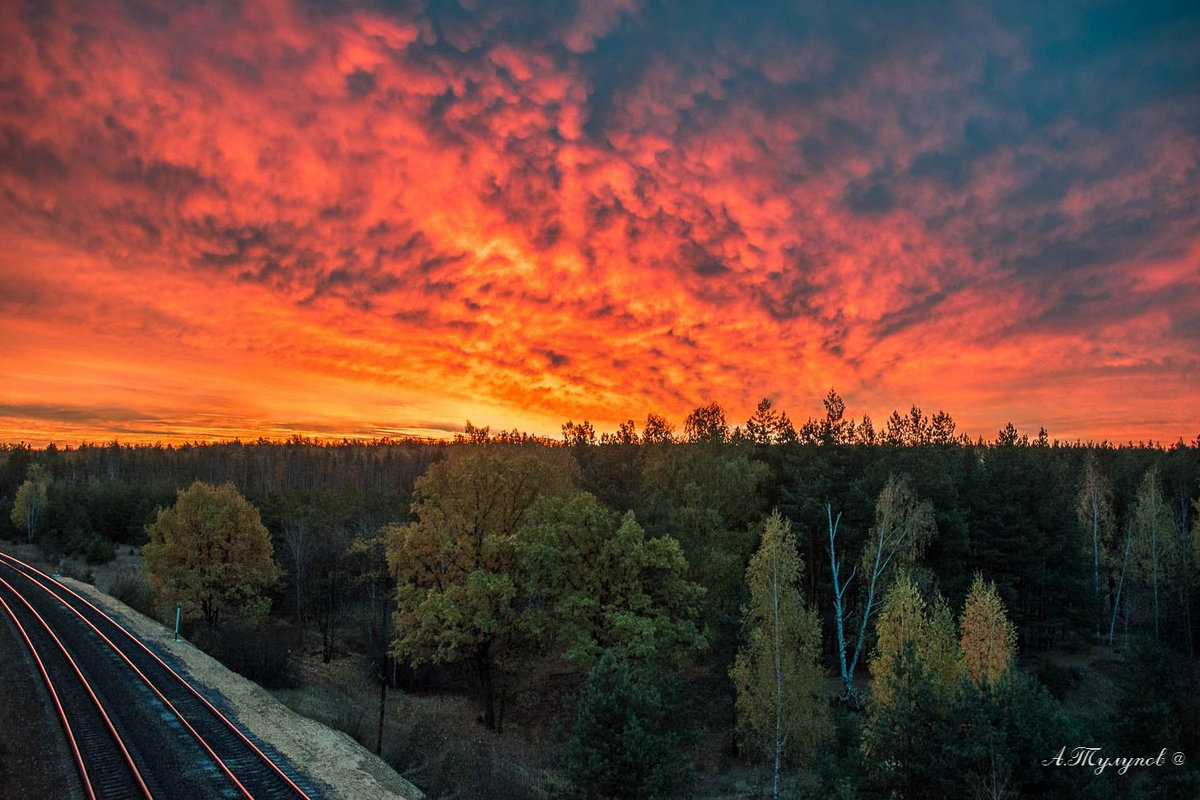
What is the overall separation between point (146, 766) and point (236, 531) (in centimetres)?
3346

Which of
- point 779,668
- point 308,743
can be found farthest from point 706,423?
point 308,743

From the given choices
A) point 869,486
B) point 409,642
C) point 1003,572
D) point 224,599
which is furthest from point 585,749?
point 1003,572

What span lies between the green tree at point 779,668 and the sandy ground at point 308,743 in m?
15.6

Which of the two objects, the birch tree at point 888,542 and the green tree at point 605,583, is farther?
the birch tree at point 888,542

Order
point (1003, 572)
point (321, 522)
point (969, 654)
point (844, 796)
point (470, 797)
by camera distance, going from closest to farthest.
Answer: point (844, 796) < point (470, 797) < point (969, 654) < point (1003, 572) < point (321, 522)

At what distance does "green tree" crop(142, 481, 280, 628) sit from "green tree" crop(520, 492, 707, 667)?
25213mm

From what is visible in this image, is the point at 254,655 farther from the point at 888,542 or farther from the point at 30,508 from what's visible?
the point at 30,508

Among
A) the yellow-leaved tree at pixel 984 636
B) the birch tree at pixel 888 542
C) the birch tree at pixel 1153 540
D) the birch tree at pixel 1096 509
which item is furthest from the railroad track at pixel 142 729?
the birch tree at pixel 1096 509

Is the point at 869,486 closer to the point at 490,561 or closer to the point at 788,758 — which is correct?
the point at 788,758

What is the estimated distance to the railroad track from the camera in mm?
17656

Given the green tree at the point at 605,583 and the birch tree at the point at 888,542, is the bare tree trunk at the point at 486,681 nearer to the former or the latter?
the green tree at the point at 605,583

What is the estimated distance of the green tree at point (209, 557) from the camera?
45219mm

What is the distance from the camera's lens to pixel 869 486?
4478 cm

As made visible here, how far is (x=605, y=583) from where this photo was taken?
34562mm
